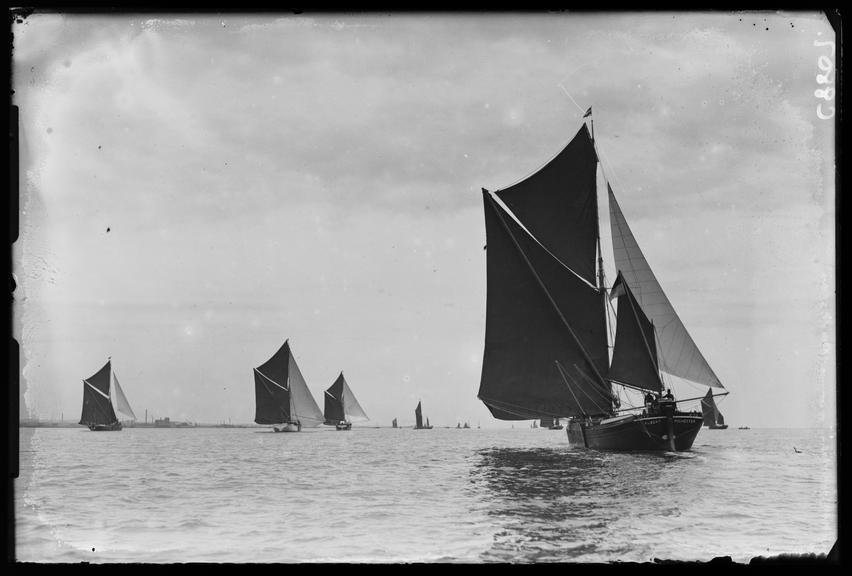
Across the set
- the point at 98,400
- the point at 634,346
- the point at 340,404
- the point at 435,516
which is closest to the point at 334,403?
the point at 340,404

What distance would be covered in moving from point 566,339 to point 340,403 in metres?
76.7

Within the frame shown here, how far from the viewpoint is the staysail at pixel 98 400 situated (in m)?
85.9

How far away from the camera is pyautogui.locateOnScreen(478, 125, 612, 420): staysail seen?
3581 cm

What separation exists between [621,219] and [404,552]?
1282 inches

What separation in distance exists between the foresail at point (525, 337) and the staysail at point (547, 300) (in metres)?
0.05

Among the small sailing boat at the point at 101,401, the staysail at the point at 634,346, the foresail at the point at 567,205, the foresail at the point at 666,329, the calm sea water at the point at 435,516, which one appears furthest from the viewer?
the small sailing boat at the point at 101,401

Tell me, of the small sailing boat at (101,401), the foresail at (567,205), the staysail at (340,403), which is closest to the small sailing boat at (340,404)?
the staysail at (340,403)

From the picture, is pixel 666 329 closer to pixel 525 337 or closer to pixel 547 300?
pixel 547 300

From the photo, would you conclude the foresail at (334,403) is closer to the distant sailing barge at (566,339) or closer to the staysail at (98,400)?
the staysail at (98,400)

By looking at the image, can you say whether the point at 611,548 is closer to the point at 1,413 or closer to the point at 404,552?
the point at 404,552

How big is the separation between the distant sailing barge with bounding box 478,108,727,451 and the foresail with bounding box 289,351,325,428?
5137 cm

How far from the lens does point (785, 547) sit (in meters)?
12.1
